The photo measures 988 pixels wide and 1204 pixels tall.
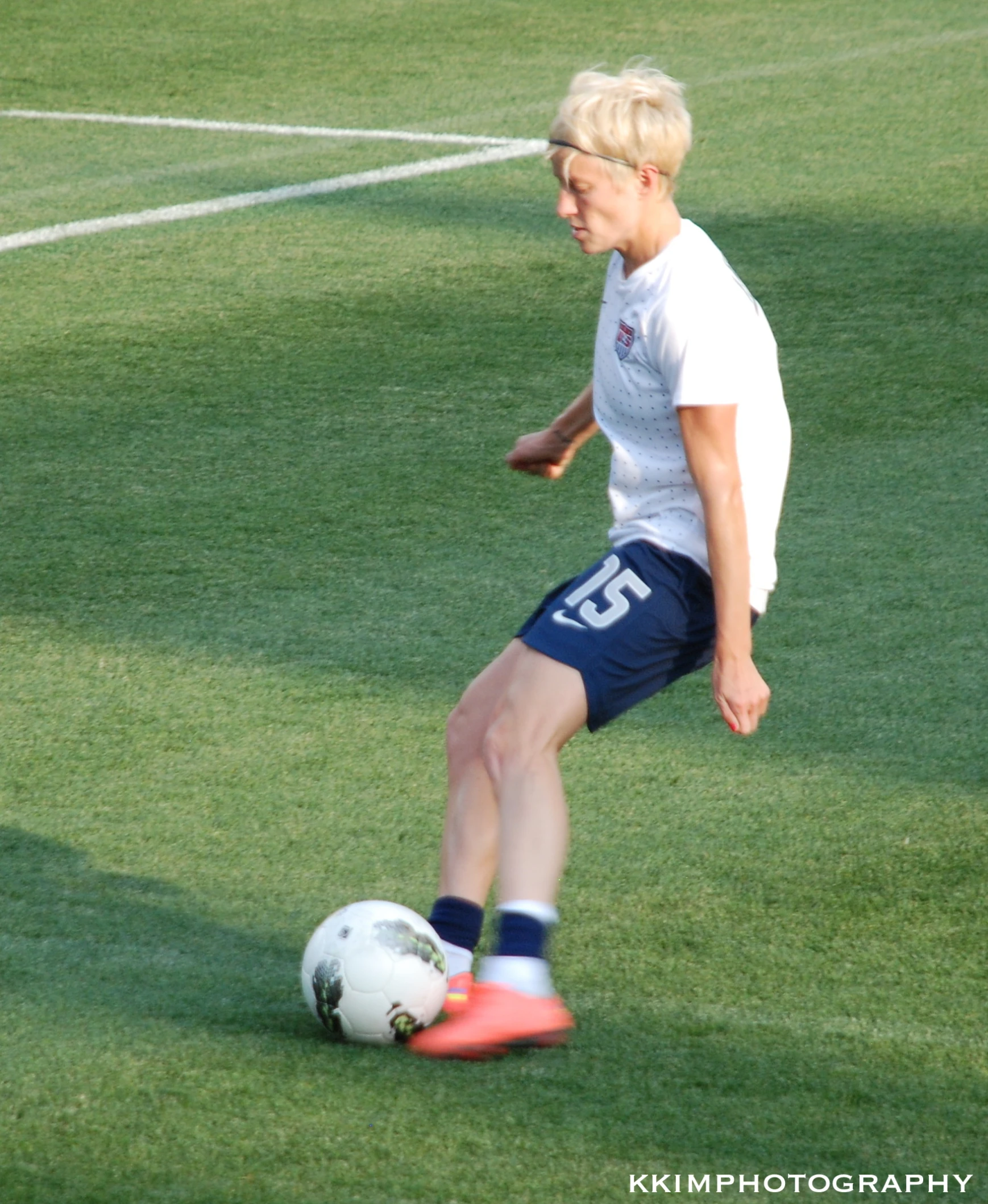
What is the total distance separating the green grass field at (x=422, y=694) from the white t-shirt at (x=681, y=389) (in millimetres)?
854

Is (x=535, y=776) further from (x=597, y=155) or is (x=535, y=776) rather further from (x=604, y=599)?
(x=597, y=155)

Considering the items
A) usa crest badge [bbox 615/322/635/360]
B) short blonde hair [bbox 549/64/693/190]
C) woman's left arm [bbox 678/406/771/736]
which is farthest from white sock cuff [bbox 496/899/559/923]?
short blonde hair [bbox 549/64/693/190]

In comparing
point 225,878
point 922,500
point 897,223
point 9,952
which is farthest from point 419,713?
point 897,223

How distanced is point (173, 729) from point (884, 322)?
4666 mm

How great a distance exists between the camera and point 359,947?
330 centimetres

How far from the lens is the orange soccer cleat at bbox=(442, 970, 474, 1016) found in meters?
3.42

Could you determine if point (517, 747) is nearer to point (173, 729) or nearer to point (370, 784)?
point (370, 784)

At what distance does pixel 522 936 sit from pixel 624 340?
104 centimetres

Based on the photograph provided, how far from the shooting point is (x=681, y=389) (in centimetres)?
312

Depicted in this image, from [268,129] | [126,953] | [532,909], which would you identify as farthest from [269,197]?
[532,909]

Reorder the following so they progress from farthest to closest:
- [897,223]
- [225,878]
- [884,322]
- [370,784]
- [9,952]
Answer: [897,223]
[884,322]
[370,784]
[225,878]
[9,952]

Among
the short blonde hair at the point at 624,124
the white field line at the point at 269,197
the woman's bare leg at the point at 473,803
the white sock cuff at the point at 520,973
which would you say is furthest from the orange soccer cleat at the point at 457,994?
the white field line at the point at 269,197

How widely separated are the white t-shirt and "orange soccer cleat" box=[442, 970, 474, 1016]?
33.2 inches

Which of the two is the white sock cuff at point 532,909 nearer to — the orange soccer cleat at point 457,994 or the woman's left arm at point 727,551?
the orange soccer cleat at point 457,994
